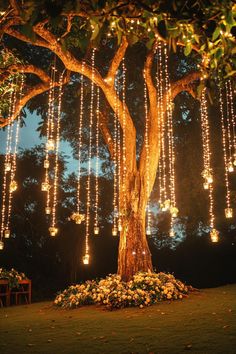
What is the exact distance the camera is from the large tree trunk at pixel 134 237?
9.74m

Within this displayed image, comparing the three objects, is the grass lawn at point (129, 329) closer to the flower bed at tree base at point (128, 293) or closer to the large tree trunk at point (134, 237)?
the flower bed at tree base at point (128, 293)

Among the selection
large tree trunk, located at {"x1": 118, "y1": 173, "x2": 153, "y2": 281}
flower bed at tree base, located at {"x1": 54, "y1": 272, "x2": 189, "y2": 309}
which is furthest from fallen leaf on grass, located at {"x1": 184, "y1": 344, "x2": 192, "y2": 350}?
large tree trunk, located at {"x1": 118, "y1": 173, "x2": 153, "y2": 281}

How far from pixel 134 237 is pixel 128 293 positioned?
1.71 metres

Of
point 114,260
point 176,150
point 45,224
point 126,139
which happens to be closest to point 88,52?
point 126,139

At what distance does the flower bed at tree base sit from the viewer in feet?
27.3

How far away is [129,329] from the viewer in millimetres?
6211

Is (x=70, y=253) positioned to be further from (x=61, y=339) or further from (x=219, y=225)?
(x=61, y=339)

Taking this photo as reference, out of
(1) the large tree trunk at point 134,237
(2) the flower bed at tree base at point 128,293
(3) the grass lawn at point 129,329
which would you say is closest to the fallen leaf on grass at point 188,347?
Answer: (3) the grass lawn at point 129,329

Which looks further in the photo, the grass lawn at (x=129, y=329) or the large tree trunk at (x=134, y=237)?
the large tree trunk at (x=134, y=237)

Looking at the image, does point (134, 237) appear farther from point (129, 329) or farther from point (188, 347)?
point (188, 347)

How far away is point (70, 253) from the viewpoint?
667 inches

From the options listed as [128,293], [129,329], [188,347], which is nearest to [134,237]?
[128,293]

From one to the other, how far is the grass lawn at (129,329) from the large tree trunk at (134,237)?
1.42 m

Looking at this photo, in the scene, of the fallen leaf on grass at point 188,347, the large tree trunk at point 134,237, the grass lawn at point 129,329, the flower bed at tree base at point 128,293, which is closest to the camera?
the fallen leaf on grass at point 188,347
